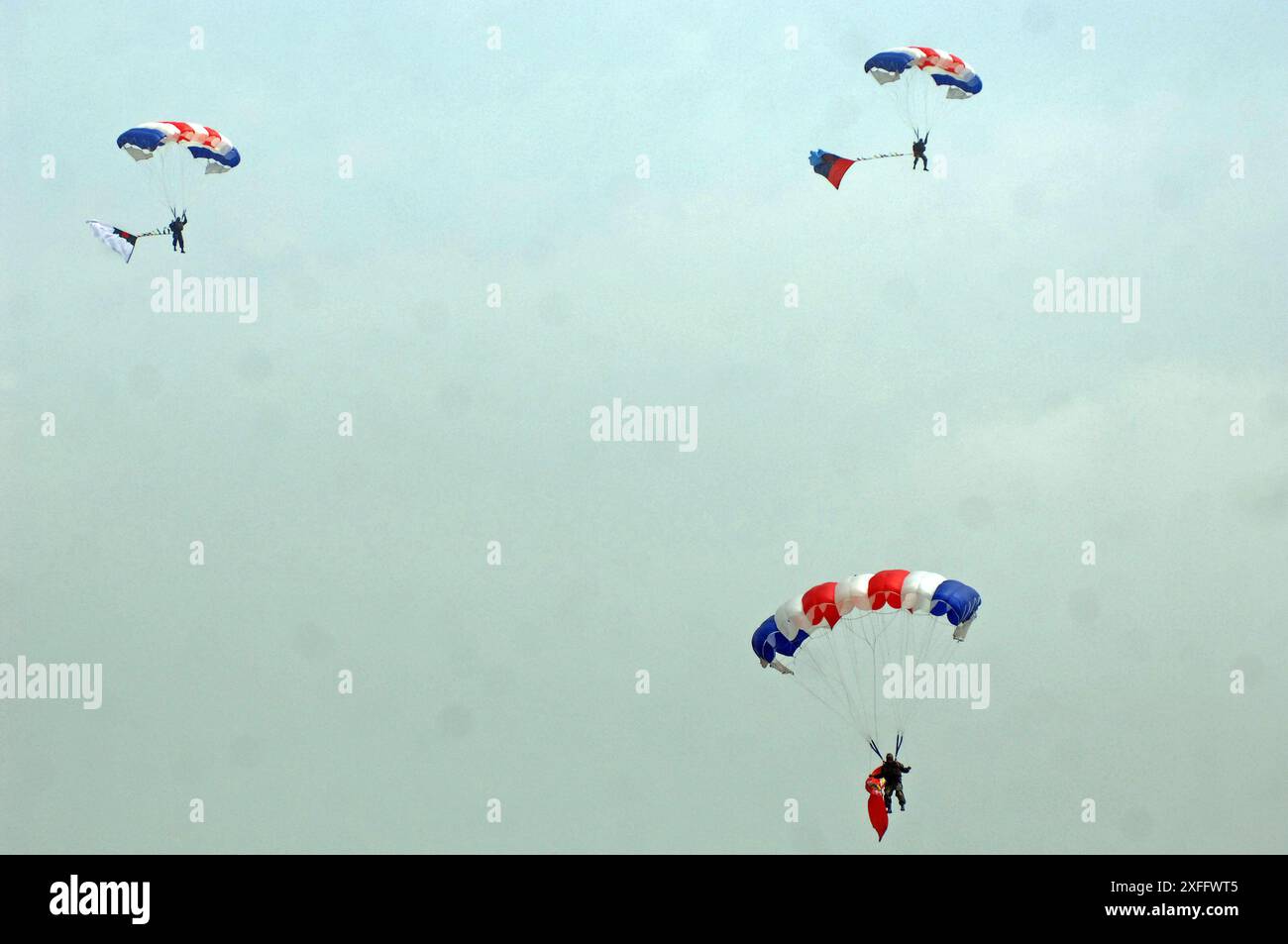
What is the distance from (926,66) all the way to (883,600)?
11283mm

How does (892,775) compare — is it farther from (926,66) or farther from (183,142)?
(183,142)

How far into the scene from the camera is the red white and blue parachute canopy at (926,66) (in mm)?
34500

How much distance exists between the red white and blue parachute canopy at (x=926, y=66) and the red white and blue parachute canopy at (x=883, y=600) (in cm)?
1037

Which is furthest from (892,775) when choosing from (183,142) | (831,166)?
(183,142)

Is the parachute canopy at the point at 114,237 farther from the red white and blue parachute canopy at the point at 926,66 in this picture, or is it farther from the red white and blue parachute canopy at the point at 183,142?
the red white and blue parachute canopy at the point at 926,66

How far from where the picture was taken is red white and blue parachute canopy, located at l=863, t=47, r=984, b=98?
34.5 metres

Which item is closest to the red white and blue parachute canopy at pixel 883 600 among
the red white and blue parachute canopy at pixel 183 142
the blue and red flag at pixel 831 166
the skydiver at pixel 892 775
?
the skydiver at pixel 892 775

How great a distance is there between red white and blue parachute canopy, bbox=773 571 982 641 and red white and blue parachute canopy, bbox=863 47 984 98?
10373 mm
